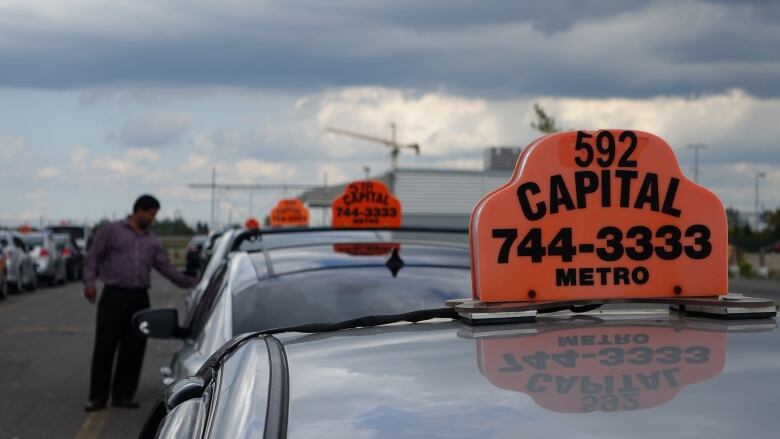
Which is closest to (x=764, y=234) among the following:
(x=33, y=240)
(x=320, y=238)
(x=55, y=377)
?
(x=33, y=240)

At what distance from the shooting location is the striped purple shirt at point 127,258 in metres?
10.4

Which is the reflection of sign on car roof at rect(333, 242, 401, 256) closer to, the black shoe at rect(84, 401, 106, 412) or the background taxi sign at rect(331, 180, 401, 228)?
the black shoe at rect(84, 401, 106, 412)

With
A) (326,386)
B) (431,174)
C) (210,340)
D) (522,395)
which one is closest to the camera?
(522,395)

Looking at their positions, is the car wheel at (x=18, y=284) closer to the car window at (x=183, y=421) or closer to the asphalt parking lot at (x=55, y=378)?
the asphalt parking lot at (x=55, y=378)

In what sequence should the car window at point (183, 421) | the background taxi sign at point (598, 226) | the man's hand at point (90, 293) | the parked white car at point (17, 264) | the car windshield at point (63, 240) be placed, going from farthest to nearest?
the car windshield at point (63, 240)
the parked white car at point (17, 264)
the man's hand at point (90, 293)
the background taxi sign at point (598, 226)
the car window at point (183, 421)

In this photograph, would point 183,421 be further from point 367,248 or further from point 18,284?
point 18,284

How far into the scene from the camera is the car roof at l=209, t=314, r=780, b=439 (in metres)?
2.05

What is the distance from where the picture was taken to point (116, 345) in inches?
412

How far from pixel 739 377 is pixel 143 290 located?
28.7ft

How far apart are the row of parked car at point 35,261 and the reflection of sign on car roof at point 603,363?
85.6 ft

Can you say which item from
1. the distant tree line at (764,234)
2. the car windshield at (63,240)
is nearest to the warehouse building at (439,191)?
the car windshield at (63,240)

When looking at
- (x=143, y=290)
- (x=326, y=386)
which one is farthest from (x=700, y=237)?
(x=143, y=290)

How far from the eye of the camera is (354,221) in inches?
643

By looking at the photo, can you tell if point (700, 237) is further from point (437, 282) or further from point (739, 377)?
point (437, 282)
